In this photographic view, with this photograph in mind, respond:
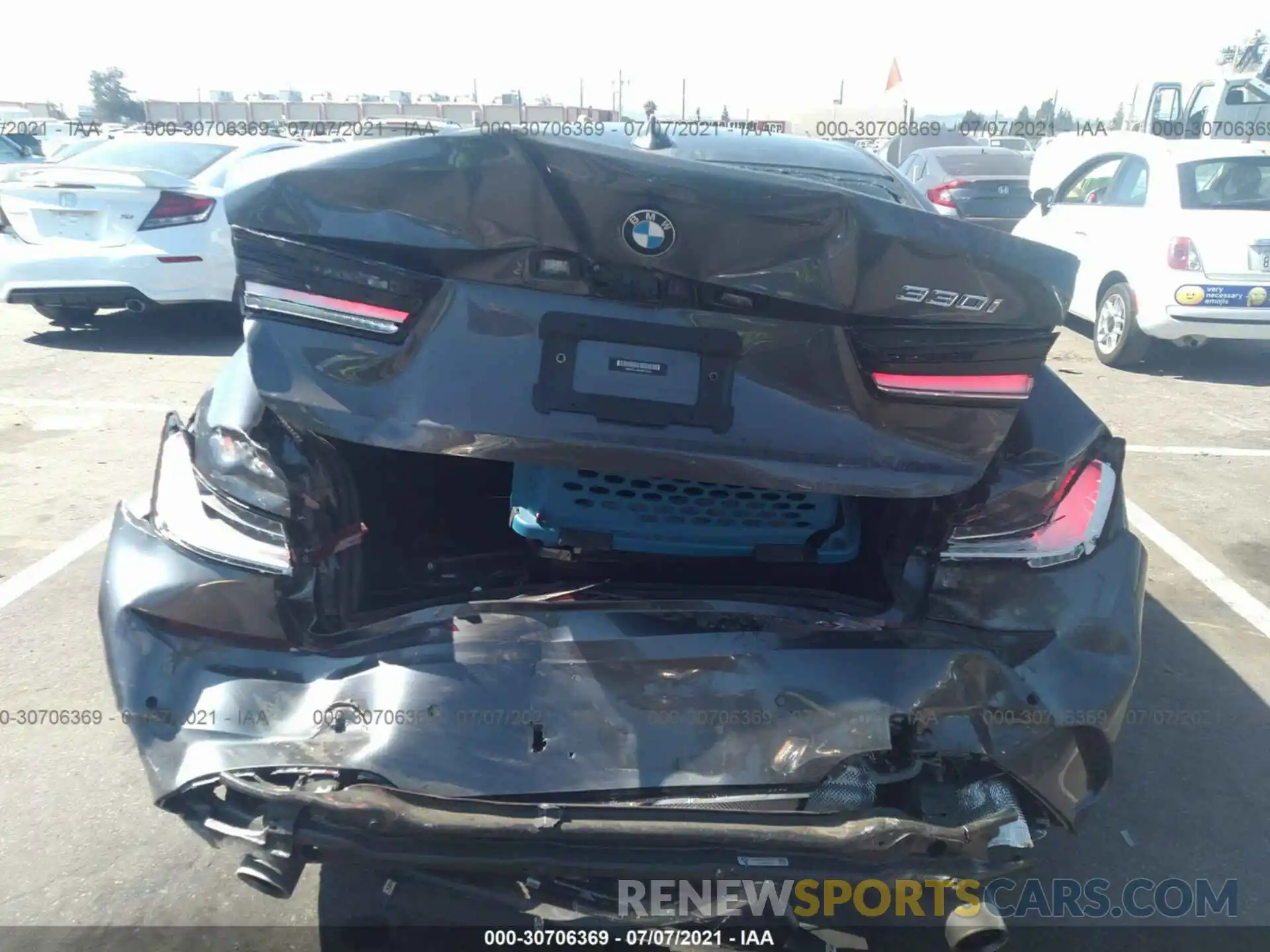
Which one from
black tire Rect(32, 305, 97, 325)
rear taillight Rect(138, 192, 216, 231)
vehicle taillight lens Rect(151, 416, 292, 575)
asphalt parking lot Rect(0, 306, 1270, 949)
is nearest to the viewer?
vehicle taillight lens Rect(151, 416, 292, 575)

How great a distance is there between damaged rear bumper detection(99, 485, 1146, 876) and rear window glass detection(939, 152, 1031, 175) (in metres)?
12.1

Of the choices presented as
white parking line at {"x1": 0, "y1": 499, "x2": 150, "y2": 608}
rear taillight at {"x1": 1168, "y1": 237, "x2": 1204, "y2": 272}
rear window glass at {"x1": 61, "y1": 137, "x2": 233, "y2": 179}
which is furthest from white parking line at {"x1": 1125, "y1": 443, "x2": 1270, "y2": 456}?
rear window glass at {"x1": 61, "y1": 137, "x2": 233, "y2": 179}

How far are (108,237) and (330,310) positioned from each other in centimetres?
648

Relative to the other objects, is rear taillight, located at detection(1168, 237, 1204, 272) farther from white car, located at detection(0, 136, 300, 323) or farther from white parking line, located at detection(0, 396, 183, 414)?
white parking line, located at detection(0, 396, 183, 414)

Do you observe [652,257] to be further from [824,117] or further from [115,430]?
[824,117]

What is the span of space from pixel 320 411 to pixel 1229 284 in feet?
25.2

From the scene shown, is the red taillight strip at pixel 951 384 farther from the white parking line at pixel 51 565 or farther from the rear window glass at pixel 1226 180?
the rear window glass at pixel 1226 180

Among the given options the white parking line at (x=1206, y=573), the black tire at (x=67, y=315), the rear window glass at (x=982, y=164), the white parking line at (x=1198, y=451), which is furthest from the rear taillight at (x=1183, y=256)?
the black tire at (x=67, y=315)

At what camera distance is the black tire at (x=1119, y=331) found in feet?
26.6

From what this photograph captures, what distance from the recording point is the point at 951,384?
196 cm

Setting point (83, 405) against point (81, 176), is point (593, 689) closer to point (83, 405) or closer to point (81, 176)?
point (83, 405)

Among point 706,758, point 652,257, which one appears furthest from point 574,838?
point 652,257

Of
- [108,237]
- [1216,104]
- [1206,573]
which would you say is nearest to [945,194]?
[1216,104]

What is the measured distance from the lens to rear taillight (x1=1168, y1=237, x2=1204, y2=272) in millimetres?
7648
